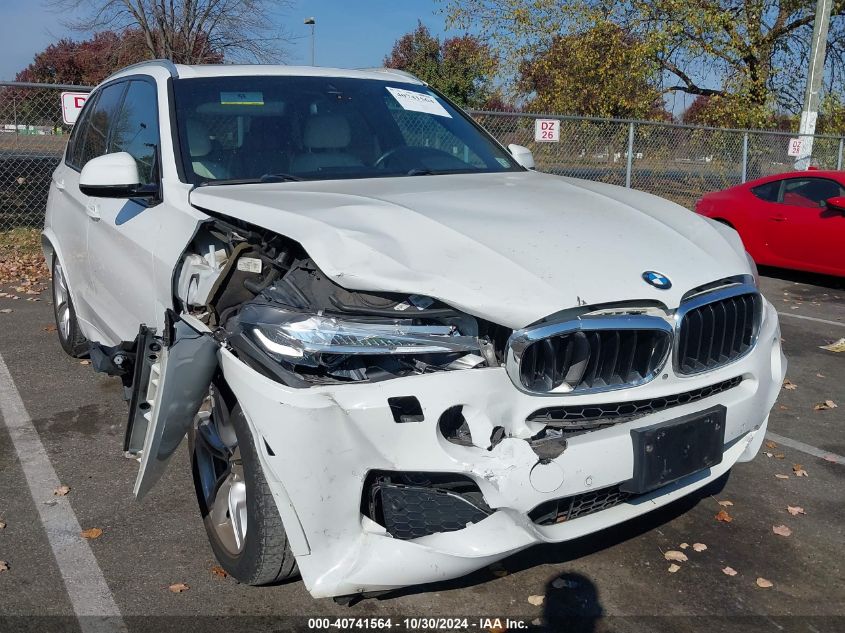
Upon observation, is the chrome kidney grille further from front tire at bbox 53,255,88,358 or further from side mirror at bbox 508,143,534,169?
front tire at bbox 53,255,88,358

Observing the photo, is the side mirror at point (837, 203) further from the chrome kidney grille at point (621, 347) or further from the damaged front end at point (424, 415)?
the damaged front end at point (424, 415)

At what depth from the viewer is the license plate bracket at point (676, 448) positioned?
8.68 ft

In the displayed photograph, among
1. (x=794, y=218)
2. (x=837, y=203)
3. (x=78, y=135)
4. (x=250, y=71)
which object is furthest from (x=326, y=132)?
(x=794, y=218)

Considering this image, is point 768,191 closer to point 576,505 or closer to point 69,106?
point 69,106

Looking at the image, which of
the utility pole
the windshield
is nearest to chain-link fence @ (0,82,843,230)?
the utility pole

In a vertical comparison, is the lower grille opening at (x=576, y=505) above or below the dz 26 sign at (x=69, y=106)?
below

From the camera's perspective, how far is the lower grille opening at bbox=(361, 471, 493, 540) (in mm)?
2459

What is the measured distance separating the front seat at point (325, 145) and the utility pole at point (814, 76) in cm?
1372

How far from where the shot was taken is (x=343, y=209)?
9.75 ft

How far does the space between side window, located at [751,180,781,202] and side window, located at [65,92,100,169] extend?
817cm

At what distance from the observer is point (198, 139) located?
3748 mm

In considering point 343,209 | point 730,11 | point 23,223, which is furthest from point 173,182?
point 730,11

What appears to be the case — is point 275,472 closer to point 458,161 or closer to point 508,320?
point 508,320

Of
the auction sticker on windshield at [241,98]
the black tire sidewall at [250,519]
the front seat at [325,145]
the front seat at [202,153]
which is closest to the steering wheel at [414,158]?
the front seat at [325,145]
